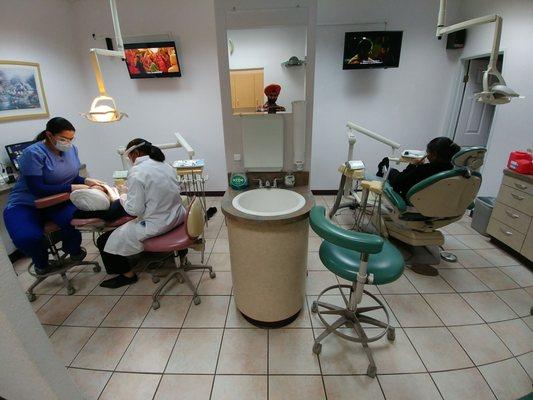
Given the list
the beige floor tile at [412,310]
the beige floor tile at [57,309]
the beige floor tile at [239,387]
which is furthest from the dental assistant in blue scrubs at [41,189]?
the beige floor tile at [412,310]

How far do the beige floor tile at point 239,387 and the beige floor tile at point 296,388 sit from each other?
52mm

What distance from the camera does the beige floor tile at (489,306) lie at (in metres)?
1.87

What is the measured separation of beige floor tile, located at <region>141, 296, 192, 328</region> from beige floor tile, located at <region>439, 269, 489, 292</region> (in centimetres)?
225

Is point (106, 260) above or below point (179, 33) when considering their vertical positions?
below

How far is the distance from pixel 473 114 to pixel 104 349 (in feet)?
16.4

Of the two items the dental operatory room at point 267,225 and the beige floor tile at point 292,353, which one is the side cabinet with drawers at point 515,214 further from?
the beige floor tile at point 292,353

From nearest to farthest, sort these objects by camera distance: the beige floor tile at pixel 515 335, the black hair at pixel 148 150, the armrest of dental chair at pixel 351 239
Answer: the armrest of dental chair at pixel 351 239
the beige floor tile at pixel 515 335
the black hair at pixel 148 150

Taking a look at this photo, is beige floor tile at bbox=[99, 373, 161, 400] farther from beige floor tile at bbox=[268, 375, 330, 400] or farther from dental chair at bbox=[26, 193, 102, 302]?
dental chair at bbox=[26, 193, 102, 302]

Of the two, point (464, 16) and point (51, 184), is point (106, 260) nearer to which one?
point (51, 184)

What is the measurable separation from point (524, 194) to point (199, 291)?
3.04 metres

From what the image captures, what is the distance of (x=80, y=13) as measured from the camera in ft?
11.4

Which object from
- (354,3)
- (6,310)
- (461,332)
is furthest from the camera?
(354,3)

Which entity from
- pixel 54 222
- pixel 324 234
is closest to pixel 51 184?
pixel 54 222

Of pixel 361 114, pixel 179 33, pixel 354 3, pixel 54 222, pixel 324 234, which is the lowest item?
pixel 54 222
